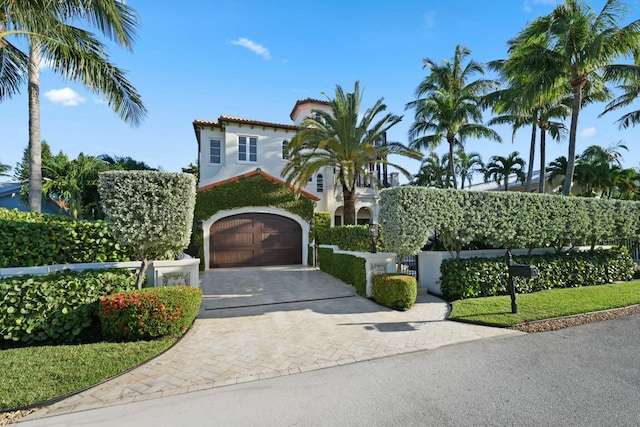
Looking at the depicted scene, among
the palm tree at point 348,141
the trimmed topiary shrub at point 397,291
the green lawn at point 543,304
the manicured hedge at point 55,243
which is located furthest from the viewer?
the palm tree at point 348,141

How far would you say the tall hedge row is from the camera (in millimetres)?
7719

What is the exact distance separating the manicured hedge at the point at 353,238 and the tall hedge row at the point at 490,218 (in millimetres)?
1637

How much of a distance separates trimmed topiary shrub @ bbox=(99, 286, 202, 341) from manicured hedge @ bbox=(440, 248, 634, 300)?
7.03 metres

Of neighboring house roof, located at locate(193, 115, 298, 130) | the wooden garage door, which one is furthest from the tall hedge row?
neighboring house roof, located at locate(193, 115, 298, 130)

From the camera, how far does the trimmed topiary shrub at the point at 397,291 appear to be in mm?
7328

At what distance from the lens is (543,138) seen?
18.8 meters

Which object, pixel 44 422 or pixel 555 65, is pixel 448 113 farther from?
pixel 44 422

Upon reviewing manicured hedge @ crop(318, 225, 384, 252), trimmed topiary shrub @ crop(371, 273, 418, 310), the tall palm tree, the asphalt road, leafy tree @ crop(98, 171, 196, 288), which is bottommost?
the asphalt road

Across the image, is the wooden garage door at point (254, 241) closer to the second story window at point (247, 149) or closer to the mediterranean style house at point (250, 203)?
the mediterranean style house at point (250, 203)

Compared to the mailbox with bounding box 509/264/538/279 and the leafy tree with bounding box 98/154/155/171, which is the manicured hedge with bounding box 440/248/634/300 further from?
the leafy tree with bounding box 98/154/155/171

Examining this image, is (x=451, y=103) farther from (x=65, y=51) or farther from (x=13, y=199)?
(x=13, y=199)

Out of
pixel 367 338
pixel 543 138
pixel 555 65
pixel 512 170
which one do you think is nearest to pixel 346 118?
pixel 555 65

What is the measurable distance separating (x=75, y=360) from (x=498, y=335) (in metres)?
7.40

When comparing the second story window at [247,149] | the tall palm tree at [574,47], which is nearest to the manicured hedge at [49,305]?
the second story window at [247,149]
